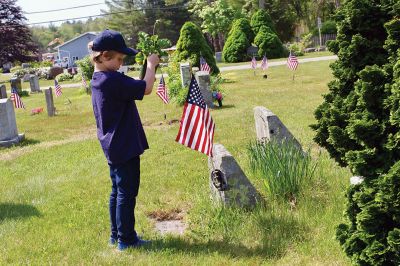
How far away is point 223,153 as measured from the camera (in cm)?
482

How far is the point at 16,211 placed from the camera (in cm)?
580

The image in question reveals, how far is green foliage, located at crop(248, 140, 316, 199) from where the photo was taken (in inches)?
193

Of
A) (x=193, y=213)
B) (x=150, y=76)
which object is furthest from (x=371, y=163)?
(x=193, y=213)

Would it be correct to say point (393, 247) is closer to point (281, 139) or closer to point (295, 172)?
point (295, 172)

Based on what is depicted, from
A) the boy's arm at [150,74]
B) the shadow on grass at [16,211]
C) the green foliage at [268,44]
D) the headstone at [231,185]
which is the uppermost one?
the green foliage at [268,44]

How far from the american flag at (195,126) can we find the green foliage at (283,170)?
0.75 meters

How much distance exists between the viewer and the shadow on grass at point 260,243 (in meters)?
3.99

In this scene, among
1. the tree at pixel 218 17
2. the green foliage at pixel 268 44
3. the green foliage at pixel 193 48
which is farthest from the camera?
the tree at pixel 218 17

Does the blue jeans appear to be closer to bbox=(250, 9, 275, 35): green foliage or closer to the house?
bbox=(250, 9, 275, 35): green foliage

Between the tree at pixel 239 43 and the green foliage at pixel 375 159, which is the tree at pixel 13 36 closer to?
the tree at pixel 239 43

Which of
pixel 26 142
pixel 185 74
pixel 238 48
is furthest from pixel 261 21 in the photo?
pixel 26 142

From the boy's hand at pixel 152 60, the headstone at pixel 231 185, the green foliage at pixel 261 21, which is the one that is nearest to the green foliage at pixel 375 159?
the headstone at pixel 231 185

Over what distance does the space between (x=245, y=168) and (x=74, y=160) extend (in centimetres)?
379

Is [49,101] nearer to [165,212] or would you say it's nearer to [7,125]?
[7,125]
